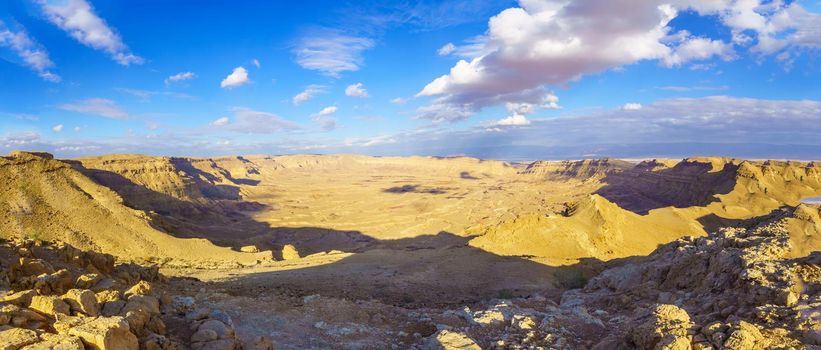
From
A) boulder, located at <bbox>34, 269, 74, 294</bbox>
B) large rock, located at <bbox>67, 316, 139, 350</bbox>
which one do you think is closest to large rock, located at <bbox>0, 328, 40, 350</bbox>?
large rock, located at <bbox>67, 316, 139, 350</bbox>

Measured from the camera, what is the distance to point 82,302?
618 cm

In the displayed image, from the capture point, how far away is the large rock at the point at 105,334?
192 inches

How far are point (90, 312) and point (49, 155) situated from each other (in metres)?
38.1

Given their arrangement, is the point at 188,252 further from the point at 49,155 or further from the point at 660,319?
the point at 660,319

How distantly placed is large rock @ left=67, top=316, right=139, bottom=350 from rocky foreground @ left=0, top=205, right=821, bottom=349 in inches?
0.5

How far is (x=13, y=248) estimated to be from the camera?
10.6 metres

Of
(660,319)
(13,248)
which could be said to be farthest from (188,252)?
(660,319)

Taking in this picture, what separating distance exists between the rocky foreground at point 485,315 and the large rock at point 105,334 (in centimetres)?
1

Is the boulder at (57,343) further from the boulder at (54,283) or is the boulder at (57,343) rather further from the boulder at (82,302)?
the boulder at (54,283)

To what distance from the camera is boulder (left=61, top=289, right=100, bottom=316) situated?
6.04 meters

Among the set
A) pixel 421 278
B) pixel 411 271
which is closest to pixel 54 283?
pixel 421 278

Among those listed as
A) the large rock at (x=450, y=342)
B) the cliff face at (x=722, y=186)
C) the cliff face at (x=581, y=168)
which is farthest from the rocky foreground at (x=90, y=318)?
the cliff face at (x=581, y=168)

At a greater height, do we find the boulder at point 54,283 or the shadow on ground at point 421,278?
the boulder at point 54,283

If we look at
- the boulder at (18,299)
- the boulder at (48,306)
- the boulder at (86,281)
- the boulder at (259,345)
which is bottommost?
the boulder at (259,345)
